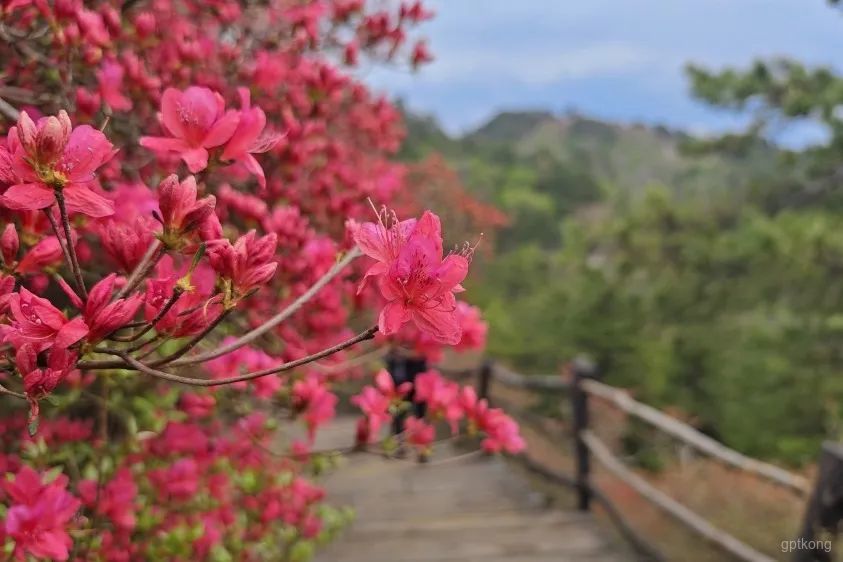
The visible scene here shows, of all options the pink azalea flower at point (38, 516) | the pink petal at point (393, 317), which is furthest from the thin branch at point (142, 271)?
the pink azalea flower at point (38, 516)

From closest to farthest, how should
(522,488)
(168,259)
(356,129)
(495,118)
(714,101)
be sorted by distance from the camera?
1. (168,259)
2. (356,129)
3. (522,488)
4. (714,101)
5. (495,118)

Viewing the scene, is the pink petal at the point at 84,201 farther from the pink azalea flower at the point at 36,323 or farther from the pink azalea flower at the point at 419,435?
the pink azalea flower at the point at 419,435

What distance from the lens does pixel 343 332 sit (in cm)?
230

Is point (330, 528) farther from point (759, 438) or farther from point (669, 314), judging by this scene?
point (669, 314)

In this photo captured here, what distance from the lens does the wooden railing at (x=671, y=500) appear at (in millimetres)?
2221

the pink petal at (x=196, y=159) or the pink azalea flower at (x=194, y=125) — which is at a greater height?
the pink azalea flower at (x=194, y=125)

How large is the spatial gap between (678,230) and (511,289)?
18.8 feet

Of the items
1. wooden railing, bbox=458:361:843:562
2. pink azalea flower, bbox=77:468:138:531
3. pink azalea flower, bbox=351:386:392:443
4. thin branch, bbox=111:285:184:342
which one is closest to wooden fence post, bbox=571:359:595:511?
wooden railing, bbox=458:361:843:562

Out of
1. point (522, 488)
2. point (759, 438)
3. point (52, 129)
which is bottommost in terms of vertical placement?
point (759, 438)

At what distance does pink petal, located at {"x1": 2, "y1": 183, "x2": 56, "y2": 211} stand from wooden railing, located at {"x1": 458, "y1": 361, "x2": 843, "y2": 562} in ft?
7.10

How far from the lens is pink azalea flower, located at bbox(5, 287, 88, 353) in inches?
26.0

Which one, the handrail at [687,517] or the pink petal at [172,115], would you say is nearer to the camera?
the pink petal at [172,115]

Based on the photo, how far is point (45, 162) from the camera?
0.66m

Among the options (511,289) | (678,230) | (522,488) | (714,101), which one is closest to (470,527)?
(522,488)
